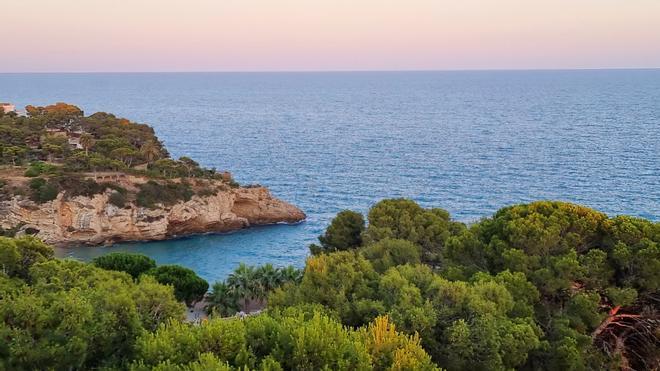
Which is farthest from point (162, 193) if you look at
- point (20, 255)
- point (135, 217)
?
point (20, 255)

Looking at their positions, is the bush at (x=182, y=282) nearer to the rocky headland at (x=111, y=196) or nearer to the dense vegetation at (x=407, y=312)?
the dense vegetation at (x=407, y=312)

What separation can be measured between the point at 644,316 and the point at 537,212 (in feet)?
17.8

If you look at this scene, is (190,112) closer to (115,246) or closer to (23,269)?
(115,246)

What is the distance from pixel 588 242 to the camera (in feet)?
71.7

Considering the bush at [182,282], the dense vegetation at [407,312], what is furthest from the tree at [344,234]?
the dense vegetation at [407,312]

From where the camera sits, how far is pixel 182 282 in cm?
3219

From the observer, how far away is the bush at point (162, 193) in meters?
51.9

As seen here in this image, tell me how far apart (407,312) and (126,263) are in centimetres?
2228

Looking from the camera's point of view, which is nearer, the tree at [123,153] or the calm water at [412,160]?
the calm water at [412,160]

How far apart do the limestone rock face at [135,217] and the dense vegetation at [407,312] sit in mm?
28428

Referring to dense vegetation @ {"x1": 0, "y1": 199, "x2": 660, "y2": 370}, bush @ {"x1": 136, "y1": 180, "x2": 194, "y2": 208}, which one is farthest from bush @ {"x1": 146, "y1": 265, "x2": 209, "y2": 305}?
bush @ {"x1": 136, "y1": 180, "x2": 194, "y2": 208}

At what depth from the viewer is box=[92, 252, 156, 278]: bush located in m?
33.2

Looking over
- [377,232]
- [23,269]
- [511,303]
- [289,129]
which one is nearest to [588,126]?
[289,129]

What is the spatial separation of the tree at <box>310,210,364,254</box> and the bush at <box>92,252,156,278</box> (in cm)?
1076
